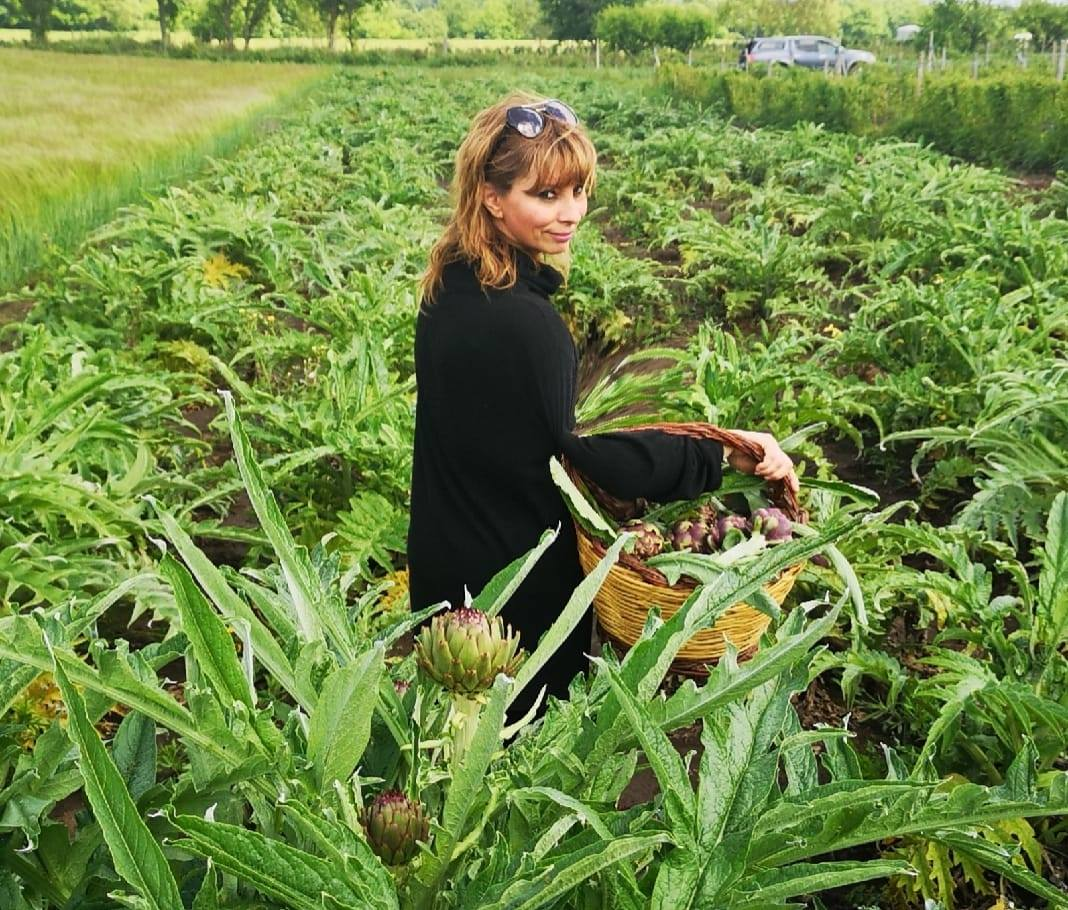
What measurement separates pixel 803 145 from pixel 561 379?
885 cm

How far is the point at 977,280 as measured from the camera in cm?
383

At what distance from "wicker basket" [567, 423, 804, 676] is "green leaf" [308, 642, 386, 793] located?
0.76 meters

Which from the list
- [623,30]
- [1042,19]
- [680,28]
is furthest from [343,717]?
[680,28]

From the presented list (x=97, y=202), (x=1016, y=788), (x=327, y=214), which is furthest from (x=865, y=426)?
(x=97, y=202)

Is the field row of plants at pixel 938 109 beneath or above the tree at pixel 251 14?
beneath

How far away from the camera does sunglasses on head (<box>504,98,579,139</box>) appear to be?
166 cm

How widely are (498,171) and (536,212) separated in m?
0.09

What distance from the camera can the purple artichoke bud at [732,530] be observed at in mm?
1799

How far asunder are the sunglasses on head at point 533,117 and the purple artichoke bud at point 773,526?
0.76 meters

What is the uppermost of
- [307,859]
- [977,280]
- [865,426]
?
[307,859]

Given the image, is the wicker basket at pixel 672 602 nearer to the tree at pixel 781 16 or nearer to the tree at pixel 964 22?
the tree at pixel 964 22

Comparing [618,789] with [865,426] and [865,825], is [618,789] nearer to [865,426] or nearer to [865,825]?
[865,825]

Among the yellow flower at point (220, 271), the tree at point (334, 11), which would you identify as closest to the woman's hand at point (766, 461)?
the yellow flower at point (220, 271)

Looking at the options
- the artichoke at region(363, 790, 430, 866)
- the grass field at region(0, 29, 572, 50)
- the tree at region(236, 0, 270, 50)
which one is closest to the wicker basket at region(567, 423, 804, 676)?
the artichoke at region(363, 790, 430, 866)
